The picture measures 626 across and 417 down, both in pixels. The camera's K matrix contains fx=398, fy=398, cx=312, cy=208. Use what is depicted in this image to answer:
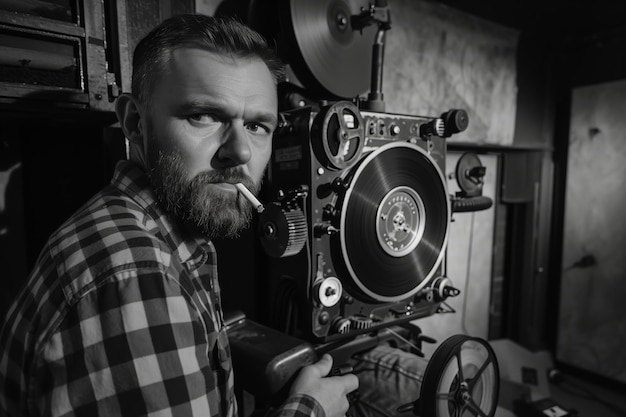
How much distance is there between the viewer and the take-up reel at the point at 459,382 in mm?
1011

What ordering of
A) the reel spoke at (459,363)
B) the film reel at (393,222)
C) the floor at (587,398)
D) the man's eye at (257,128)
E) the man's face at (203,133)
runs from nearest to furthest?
1. the man's face at (203,133)
2. the man's eye at (257,128)
3. the reel spoke at (459,363)
4. the film reel at (393,222)
5. the floor at (587,398)

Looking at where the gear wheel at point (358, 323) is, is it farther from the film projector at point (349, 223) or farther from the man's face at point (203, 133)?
the man's face at point (203, 133)

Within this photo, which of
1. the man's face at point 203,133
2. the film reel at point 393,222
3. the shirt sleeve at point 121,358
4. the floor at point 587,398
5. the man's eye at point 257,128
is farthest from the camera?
the floor at point 587,398

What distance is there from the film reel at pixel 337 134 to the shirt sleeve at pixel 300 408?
0.63 metres

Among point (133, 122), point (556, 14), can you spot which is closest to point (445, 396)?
point (133, 122)

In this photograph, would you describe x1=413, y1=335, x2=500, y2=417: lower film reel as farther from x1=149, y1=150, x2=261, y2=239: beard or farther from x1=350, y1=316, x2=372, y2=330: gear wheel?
x1=149, y1=150, x2=261, y2=239: beard

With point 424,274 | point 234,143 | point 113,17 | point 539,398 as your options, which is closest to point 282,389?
point 234,143

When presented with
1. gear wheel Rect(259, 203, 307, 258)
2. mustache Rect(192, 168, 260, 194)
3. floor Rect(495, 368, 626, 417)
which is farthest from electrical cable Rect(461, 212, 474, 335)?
mustache Rect(192, 168, 260, 194)

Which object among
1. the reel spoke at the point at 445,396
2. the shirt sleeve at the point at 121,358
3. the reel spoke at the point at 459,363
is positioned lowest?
the reel spoke at the point at 445,396

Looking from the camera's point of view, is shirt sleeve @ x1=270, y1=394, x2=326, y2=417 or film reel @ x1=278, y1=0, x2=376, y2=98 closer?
shirt sleeve @ x1=270, y1=394, x2=326, y2=417

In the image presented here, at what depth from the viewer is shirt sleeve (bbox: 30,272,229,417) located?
0.57m

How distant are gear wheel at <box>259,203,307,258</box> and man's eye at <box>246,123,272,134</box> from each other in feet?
0.86

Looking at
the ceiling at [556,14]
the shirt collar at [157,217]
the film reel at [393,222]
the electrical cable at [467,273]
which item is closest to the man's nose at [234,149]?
the shirt collar at [157,217]

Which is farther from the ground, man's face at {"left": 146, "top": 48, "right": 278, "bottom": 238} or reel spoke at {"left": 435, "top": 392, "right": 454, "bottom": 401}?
man's face at {"left": 146, "top": 48, "right": 278, "bottom": 238}
